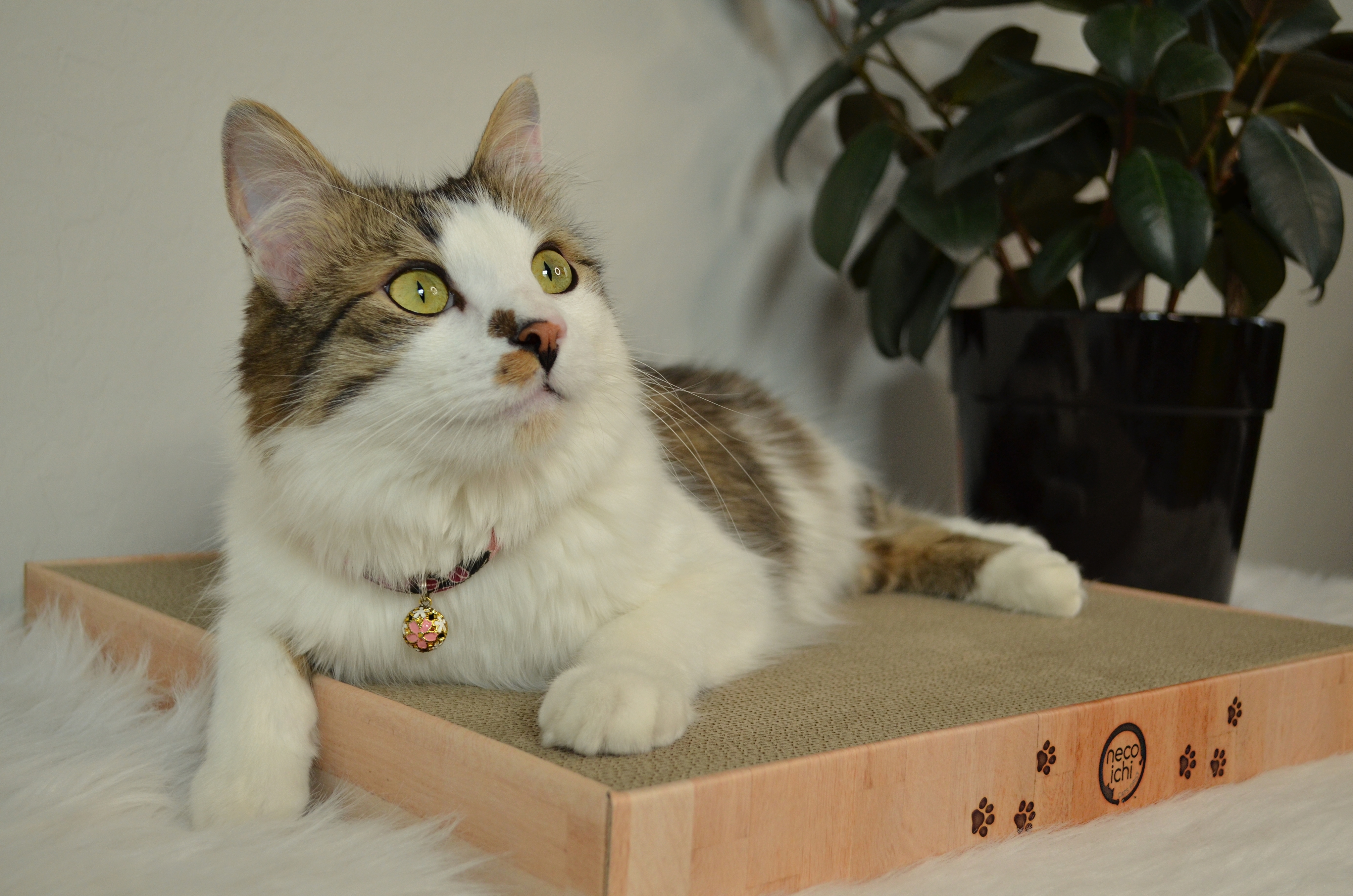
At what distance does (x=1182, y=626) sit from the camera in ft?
4.75

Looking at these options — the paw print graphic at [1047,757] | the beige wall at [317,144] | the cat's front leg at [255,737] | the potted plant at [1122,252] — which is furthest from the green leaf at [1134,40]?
the cat's front leg at [255,737]

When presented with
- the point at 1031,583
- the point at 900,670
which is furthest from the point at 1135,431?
the point at 900,670

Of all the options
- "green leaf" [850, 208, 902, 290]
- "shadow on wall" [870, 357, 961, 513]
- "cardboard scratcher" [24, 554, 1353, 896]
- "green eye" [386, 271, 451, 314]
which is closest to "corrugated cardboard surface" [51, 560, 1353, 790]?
"cardboard scratcher" [24, 554, 1353, 896]

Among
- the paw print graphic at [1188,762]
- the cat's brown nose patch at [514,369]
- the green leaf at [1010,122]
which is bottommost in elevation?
the paw print graphic at [1188,762]

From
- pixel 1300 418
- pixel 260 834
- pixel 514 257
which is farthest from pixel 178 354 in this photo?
pixel 1300 418

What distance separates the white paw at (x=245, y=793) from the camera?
3.07 feet

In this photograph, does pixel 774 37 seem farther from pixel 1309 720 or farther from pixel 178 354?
pixel 1309 720

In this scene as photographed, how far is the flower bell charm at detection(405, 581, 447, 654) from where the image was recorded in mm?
1047

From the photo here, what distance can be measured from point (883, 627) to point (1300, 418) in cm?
204

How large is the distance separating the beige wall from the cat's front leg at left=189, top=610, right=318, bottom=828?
0.93 ft

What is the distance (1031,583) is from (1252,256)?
0.83 m

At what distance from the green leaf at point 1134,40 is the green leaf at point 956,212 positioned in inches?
11.9

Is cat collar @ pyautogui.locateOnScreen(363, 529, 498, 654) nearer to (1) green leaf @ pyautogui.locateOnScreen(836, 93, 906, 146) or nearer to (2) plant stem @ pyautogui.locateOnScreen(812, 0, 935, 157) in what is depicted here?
(2) plant stem @ pyautogui.locateOnScreen(812, 0, 935, 157)

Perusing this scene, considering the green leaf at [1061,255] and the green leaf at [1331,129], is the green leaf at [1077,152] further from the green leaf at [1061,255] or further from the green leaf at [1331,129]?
the green leaf at [1331,129]
